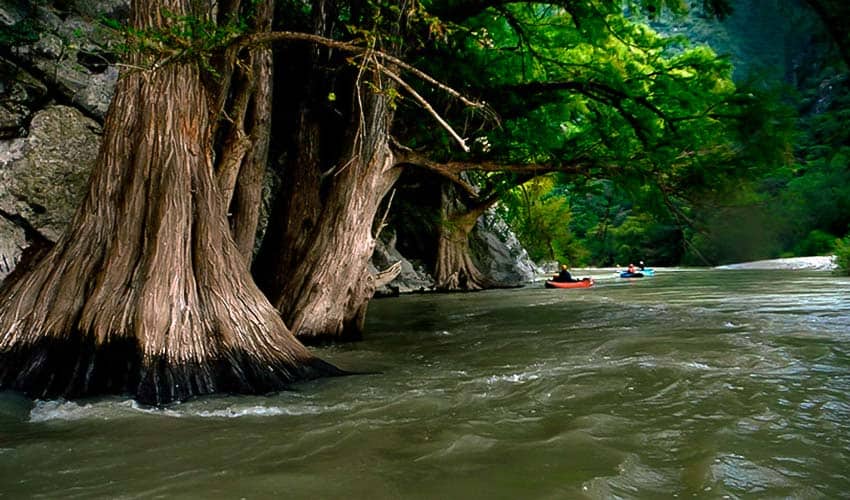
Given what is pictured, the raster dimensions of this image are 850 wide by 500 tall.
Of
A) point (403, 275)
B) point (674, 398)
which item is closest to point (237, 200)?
point (674, 398)

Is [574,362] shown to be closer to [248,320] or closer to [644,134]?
[248,320]

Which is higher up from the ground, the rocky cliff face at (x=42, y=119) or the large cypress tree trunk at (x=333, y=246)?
the rocky cliff face at (x=42, y=119)

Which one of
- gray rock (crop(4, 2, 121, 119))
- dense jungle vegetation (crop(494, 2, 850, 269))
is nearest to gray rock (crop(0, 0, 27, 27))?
gray rock (crop(4, 2, 121, 119))

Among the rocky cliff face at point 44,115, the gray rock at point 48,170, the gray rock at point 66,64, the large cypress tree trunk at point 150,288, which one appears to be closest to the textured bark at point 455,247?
the gray rock at point 66,64

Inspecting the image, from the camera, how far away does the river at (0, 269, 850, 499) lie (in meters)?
2.46

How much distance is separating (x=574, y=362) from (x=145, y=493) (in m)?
4.27

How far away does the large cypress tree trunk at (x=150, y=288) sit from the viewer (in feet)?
14.4

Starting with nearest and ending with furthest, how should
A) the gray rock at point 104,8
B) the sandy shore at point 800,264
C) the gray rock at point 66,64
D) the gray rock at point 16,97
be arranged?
the gray rock at point 16,97 → the gray rock at point 66,64 → the gray rock at point 104,8 → the sandy shore at point 800,264

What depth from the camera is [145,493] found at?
7.91 feet

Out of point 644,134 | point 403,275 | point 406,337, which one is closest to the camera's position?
point 406,337

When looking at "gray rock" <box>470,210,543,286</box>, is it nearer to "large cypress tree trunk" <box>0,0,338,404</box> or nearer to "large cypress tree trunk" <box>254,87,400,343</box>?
"large cypress tree trunk" <box>254,87,400,343</box>

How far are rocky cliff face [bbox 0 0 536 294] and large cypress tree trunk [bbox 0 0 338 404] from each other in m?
1.82

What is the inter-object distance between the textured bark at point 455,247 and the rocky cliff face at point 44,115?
467 inches

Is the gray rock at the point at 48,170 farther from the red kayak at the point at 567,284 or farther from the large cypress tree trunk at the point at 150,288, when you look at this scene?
the red kayak at the point at 567,284
